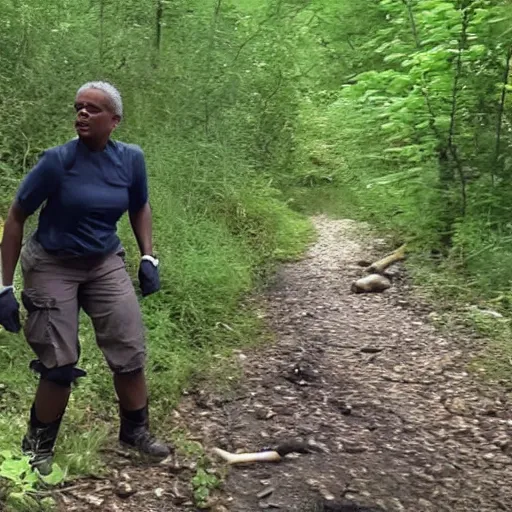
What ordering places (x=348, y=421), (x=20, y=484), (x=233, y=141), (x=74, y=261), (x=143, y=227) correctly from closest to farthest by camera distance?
(x=20, y=484), (x=74, y=261), (x=143, y=227), (x=348, y=421), (x=233, y=141)

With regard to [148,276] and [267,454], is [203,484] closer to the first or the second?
[267,454]

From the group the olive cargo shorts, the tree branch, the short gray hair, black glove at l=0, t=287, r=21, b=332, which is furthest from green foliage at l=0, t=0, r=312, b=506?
the tree branch

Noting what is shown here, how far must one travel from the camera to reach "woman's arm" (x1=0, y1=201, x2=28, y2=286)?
3383 mm

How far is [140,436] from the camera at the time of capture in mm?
3930

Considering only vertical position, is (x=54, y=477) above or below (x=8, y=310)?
below

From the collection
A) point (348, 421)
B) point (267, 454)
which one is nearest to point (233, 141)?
point (348, 421)

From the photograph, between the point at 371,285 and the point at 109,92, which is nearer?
the point at 109,92

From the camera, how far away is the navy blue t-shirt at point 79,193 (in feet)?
10.9

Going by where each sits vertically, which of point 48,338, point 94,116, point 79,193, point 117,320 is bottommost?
point 48,338

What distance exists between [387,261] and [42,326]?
449 centimetres

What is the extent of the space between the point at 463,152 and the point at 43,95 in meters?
4.00

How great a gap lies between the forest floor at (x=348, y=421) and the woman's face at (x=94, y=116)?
161 cm

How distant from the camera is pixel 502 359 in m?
5.36

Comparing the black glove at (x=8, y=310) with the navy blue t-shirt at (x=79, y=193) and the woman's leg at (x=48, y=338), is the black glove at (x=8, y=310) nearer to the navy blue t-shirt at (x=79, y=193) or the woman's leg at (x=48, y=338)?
the woman's leg at (x=48, y=338)
